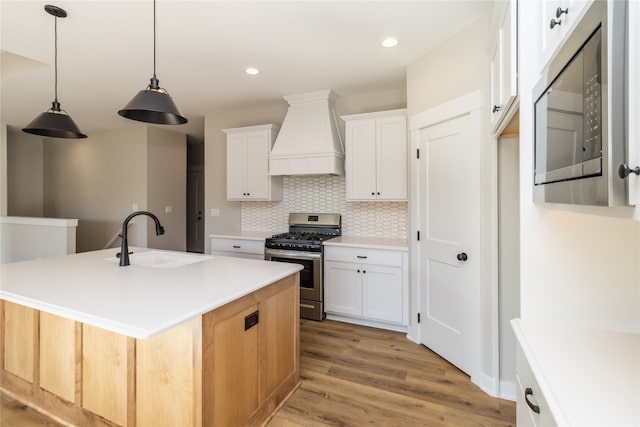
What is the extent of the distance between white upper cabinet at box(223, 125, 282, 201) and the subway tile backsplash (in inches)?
9.3

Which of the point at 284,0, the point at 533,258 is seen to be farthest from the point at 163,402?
the point at 284,0

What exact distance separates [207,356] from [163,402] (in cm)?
36

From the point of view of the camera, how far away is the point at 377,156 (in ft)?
11.1

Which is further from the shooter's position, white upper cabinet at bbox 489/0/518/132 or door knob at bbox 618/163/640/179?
white upper cabinet at bbox 489/0/518/132

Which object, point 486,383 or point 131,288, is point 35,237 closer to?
point 131,288

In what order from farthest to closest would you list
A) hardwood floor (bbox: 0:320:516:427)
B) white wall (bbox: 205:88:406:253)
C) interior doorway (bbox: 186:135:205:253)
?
interior doorway (bbox: 186:135:205:253), white wall (bbox: 205:88:406:253), hardwood floor (bbox: 0:320:516:427)

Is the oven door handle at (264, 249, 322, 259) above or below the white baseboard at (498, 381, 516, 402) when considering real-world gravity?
above

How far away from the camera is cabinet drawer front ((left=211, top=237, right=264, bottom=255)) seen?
3.86m

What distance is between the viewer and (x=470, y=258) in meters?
2.35

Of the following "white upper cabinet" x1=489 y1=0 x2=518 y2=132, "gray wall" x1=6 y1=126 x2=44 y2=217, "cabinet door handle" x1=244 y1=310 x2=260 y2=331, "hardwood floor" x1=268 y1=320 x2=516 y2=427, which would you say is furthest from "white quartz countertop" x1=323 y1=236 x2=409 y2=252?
→ "gray wall" x1=6 y1=126 x2=44 y2=217

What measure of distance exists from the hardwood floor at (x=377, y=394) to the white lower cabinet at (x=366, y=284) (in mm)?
375

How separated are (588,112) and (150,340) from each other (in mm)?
1875

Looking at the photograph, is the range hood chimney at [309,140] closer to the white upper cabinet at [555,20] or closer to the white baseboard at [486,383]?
the white baseboard at [486,383]

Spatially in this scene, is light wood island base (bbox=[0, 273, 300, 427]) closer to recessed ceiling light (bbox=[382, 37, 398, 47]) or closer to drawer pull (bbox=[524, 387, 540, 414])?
drawer pull (bbox=[524, 387, 540, 414])
